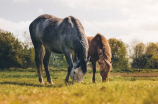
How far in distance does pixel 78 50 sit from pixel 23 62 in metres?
34.4

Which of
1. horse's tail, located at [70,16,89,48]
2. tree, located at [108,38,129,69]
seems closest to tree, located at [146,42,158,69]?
tree, located at [108,38,129,69]

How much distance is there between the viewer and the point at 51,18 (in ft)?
33.9

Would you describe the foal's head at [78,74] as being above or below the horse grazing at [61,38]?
below

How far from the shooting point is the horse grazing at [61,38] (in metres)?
7.58

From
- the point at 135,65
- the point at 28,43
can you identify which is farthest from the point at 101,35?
the point at 135,65

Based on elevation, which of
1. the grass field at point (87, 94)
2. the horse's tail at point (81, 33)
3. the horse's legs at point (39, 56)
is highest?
the horse's tail at point (81, 33)

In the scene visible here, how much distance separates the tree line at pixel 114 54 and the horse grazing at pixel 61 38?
2815 cm

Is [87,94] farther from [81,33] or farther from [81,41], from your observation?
[81,33]

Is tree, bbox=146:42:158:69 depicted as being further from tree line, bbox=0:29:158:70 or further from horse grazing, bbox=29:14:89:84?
horse grazing, bbox=29:14:89:84

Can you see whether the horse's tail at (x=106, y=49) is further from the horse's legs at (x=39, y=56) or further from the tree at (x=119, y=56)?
the tree at (x=119, y=56)

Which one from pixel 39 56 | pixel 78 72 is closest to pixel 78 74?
pixel 78 72

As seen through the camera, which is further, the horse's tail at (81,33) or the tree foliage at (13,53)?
the tree foliage at (13,53)

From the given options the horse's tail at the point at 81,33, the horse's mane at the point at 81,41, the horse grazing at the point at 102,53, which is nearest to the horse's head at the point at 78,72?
the horse's mane at the point at 81,41

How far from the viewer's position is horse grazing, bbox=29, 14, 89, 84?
7577 mm
